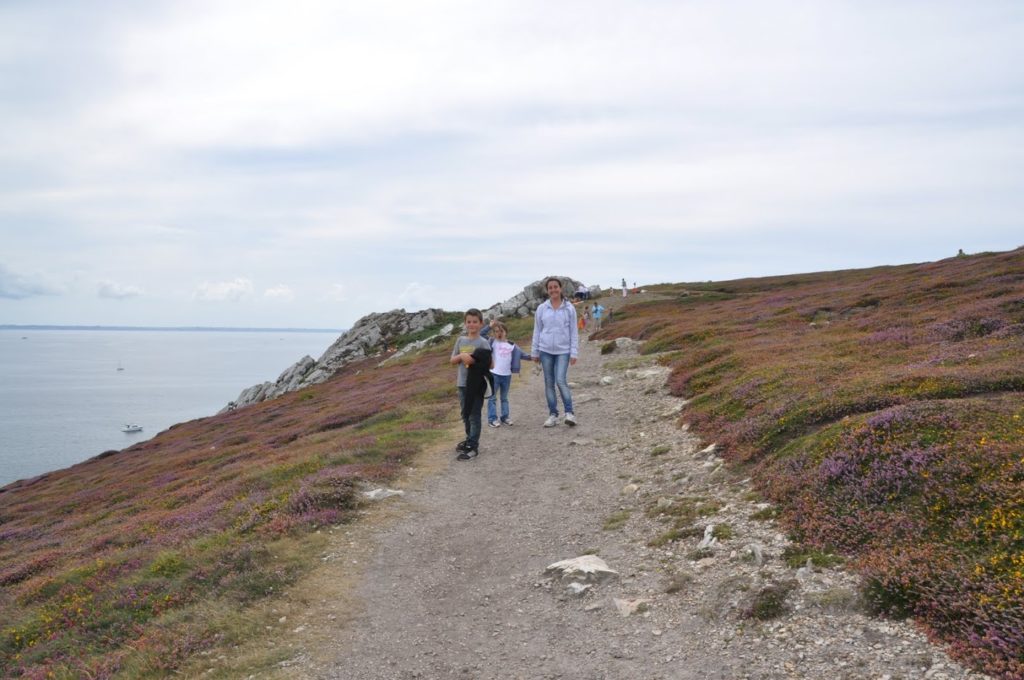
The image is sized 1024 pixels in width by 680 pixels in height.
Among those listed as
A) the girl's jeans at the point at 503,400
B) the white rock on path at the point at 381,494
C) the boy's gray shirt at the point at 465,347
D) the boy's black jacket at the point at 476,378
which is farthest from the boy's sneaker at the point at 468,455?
the girl's jeans at the point at 503,400

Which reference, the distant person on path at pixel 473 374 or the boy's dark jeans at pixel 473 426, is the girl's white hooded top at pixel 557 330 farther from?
the boy's dark jeans at pixel 473 426

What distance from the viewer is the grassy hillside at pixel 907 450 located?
6.34 metres

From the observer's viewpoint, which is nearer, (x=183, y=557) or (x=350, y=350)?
(x=183, y=557)

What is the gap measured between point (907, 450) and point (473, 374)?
33.2 ft

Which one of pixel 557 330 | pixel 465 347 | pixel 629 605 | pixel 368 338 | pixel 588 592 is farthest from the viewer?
pixel 368 338

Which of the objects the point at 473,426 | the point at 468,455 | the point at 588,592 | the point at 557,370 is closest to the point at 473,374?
the point at 473,426

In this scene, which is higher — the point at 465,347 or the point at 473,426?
the point at 465,347

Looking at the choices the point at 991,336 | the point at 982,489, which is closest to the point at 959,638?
the point at 982,489

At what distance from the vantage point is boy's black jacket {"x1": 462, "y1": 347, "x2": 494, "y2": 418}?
16547 millimetres

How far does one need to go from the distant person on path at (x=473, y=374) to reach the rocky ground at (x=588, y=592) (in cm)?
181

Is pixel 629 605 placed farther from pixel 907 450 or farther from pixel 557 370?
→ pixel 557 370

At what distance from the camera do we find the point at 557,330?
17.7 meters

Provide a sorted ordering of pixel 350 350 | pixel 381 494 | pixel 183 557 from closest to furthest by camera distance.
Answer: pixel 183 557 → pixel 381 494 → pixel 350 350

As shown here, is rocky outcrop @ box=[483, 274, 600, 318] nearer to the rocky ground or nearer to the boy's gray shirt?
the boy's gray shirt
